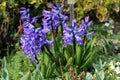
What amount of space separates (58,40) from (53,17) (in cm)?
30

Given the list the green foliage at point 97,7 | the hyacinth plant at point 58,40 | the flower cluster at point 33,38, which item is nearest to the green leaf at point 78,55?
the hyacinth plant at point 58,40

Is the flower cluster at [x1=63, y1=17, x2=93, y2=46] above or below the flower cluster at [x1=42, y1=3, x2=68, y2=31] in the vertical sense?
below

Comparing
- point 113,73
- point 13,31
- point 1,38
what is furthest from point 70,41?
point 13,31

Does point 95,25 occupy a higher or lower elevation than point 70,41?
lower

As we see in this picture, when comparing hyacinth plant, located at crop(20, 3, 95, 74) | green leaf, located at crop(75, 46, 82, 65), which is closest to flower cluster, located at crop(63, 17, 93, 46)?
hyacinth plant, located at crop(20, 3, 95, 74)

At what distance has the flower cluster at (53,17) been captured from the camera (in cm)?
387

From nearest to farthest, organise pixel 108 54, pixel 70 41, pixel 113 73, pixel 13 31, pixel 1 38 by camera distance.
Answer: pixel 113 73 < pixel 70 41 < pixel 108 54 < pixel 1 38 < pixel 13 31

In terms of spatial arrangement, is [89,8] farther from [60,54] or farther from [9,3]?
[60,54]

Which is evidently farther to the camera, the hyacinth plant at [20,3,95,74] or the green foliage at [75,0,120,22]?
the green foliage at [75,0,120,22]

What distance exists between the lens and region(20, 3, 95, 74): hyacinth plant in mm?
3729

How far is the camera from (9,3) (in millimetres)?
5680

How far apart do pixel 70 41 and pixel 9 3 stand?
2.09 metres

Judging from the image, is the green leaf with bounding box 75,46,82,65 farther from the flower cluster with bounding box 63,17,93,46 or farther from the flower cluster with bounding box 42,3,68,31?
the flower cluster with bounding box 42,3,68,31

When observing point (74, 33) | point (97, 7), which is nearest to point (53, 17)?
point (74, 33)
